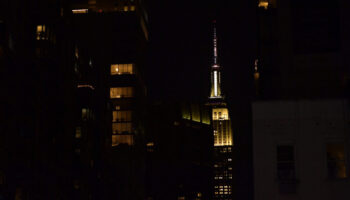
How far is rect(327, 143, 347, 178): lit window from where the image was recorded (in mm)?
27000

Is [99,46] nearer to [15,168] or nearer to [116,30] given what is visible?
[116,30]

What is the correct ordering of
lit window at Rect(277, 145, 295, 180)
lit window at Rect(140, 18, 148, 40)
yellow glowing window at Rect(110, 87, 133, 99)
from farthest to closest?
lit window at Rect(140, 18, 148, 40)
yellow glowing window at Rect(110, 87, 133, 99)
lit window at Rect(277, 145, 295, 180)

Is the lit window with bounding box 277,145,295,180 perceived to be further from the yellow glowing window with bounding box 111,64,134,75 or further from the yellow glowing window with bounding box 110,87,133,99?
the yellow glowing window with bounding box 111,64,134,75

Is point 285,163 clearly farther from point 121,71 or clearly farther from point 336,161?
point 121,71

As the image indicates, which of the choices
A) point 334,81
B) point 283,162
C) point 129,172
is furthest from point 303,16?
point 129,172

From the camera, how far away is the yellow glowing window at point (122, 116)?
472 ft

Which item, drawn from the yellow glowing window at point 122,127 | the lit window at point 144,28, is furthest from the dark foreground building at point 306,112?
the lit window at point 144,28

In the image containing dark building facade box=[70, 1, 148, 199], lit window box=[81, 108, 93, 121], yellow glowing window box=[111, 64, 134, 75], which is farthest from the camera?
yellow glowing window box=[111, 64, 134, 75]

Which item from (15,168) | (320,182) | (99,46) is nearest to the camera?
(320,182)

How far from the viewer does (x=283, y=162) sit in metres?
27.8

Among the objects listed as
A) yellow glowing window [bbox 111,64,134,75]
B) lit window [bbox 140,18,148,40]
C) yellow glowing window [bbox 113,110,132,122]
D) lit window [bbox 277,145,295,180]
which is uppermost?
lit window [bbox 140,18,148,40]

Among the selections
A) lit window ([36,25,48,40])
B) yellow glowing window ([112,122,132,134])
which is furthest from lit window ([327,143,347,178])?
yellow glowing window ([112,122,132,134])

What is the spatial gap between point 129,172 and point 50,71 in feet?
236

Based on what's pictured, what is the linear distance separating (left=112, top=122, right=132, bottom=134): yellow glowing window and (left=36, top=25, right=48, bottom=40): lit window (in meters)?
74.9
